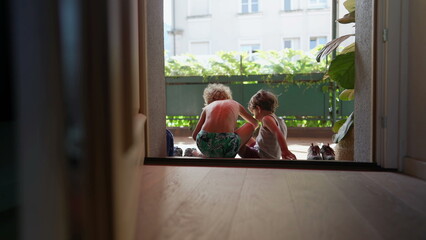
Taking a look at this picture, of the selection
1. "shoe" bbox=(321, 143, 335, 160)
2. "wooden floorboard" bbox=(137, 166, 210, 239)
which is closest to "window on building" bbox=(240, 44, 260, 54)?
"shoe" bbox=(321, 143, 335, 160)

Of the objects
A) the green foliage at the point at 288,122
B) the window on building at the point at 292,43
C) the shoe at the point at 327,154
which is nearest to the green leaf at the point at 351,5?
the shoe at the point at 327,154

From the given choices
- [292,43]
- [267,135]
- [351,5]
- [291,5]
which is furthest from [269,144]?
[291,5]

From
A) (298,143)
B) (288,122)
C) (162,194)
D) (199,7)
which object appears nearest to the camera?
(162,194)

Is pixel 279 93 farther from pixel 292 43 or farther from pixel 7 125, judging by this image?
pixel 7 125

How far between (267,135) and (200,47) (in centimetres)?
845

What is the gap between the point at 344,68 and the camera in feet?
6.89

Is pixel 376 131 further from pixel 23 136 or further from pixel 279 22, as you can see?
pixel 279 22

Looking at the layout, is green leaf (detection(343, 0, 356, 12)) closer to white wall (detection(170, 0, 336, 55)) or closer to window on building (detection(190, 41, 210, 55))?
white wall (detection(170, 0, 336, 55))

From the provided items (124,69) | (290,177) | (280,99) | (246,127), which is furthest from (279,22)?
(124,69)

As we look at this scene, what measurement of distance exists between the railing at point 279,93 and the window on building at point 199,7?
18.2 feet

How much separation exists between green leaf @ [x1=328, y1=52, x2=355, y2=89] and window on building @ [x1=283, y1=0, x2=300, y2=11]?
829 cm

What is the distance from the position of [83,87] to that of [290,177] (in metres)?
1.36

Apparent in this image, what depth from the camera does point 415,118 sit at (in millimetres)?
1449

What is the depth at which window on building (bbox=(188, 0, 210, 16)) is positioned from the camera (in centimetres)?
1043
